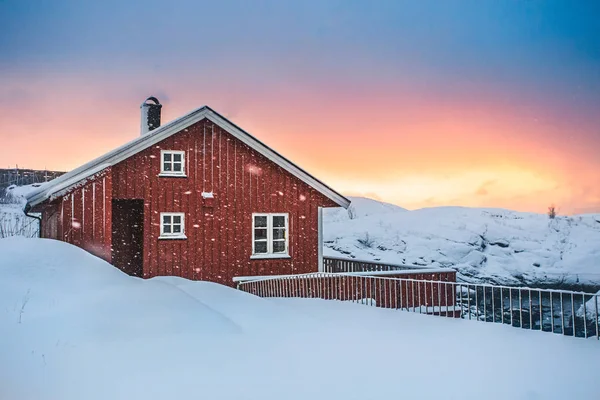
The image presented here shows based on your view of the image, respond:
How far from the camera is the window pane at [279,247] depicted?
20031 mm

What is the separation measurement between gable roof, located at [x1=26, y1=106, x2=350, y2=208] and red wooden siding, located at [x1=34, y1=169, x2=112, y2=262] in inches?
14.1

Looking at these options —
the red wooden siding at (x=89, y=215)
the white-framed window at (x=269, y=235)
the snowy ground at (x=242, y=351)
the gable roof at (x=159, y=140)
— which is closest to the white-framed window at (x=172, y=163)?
the gable roof at (x=159, y=140)

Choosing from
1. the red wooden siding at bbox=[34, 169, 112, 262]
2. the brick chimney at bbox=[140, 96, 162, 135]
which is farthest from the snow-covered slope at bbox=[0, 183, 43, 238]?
the red wooden siding at bbox=[34, 169, 112, 262]

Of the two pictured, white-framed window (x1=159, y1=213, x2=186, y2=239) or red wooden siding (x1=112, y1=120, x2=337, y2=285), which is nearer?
red wooden siding (x1=112, y1=120, x2=337, y2=285)

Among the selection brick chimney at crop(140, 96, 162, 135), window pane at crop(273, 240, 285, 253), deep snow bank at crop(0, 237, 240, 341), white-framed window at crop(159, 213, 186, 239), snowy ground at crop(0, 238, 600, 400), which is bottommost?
snowy ground at crop(0, 238, 600, 400)

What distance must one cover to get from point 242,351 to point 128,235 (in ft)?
43.8

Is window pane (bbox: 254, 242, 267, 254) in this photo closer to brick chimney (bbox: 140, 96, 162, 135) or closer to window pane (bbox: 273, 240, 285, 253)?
window pane (bbox: 273, 240, 285, 253)

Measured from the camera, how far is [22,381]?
690 centimetres

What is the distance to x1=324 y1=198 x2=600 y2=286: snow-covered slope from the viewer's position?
123ft

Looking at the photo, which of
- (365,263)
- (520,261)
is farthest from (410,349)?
(520,261)

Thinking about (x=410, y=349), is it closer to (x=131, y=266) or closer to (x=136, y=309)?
(x=136, y=309)

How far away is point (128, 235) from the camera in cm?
2042

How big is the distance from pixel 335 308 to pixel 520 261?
100 feet

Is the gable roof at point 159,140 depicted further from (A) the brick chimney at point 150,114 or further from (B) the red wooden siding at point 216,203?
(A) the brick chimney at point 150,114
